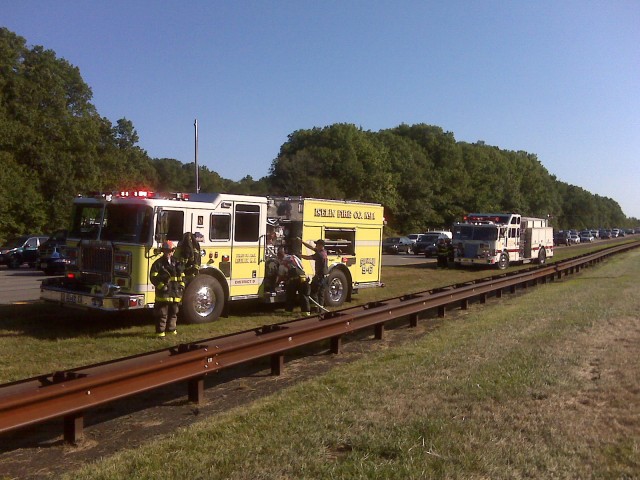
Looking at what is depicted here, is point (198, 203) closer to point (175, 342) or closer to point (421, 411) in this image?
point (175, 342)

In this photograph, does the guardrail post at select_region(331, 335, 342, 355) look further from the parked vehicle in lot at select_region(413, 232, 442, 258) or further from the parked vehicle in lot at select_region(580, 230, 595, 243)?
the parked vehicle in lot at select_region(580, 230, 595, 243)

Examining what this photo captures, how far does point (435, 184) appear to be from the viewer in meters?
94.6

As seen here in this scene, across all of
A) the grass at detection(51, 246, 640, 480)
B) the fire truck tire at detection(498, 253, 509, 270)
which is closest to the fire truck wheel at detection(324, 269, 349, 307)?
the grass at detection(51, 246, 640, 480)

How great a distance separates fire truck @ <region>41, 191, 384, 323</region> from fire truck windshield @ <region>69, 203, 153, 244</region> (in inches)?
0.7

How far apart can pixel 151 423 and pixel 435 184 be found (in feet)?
298

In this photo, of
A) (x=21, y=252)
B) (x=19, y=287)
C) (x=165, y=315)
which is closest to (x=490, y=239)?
(x=19, y=287)

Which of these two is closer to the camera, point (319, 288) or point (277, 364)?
point (277, 364)

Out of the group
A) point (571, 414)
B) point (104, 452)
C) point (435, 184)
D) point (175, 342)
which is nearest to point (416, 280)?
point (175, 342)

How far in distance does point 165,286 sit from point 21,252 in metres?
22.3

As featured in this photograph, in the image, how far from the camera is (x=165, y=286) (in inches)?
419

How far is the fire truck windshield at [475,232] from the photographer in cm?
3084

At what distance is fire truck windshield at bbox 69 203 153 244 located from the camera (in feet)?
37.1

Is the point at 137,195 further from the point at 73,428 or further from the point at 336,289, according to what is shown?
the point at 73,428

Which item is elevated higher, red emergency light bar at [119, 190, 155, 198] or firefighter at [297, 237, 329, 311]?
red emergency light bar at [119, 190, 155, 198]
